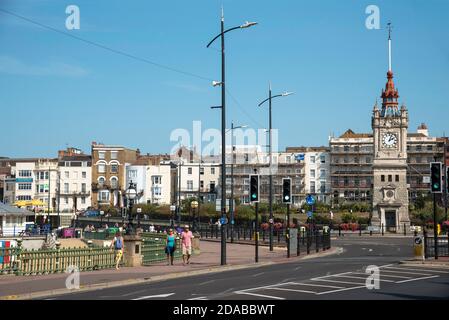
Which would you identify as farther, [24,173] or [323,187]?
[323,187]

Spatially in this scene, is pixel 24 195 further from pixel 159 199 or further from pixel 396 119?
pixel 396 119

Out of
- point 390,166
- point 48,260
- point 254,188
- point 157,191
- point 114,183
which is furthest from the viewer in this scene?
point 114,183

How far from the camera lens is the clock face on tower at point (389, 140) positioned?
89.2m

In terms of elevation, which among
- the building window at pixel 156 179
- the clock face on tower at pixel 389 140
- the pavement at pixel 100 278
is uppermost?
the clock face on tower at pixel 389 140

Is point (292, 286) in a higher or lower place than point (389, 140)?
lower

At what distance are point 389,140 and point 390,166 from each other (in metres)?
3.59

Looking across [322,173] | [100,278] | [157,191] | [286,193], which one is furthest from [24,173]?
[100,278]

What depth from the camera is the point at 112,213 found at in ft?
366

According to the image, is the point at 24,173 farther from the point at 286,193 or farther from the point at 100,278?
the point at 100,278

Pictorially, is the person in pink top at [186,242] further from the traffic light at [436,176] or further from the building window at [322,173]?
the building window at [322,173]

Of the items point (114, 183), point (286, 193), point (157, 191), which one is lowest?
point (286, 193)

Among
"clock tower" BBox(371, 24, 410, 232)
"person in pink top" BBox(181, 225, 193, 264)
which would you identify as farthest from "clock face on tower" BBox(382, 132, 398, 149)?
"person in pink top" BBox(181, 225, 193, 264)

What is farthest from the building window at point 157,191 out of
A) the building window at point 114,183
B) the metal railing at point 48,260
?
the metal railing at point 48,260

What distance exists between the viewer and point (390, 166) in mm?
89000
